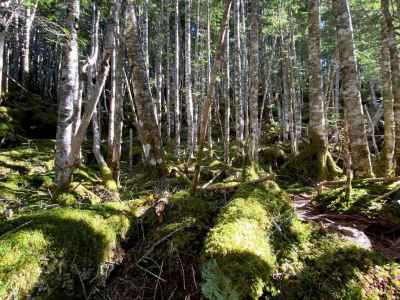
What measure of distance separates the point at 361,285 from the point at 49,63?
1443 inches

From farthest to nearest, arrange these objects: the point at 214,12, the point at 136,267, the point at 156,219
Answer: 1. the point at 214,12
2. the point at 156,219
3. the point at 136,267

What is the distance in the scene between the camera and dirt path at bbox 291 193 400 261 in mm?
3062

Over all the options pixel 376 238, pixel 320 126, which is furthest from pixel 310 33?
pixel 376 238

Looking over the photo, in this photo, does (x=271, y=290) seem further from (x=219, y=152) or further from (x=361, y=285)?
(x=219, y=152)

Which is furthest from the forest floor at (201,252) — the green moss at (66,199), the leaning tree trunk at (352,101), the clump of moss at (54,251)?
the leaning tree trunk at (352,101)

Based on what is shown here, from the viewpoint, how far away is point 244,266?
229cm

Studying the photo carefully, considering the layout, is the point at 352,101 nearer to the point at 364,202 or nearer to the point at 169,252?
the point at 364,202

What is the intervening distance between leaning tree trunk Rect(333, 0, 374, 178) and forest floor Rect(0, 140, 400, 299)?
1721 millimetres

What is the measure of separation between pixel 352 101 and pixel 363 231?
2.92 meters

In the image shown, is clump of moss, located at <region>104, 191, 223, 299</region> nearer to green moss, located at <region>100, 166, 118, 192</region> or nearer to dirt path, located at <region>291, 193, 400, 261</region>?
dirt path, located at <region>291, 193, 400, 261</region>

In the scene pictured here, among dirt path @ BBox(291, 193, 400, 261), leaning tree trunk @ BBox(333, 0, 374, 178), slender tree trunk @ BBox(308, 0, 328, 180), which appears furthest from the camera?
slender tree trunk @ BBox(308, 0, 328, 180)

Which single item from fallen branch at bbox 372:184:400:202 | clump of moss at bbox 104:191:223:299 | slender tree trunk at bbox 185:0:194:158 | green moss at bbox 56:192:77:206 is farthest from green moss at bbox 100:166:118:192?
slender tree trunk at bbox 185:0:194:158

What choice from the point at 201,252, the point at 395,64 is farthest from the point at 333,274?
the point at 395,64

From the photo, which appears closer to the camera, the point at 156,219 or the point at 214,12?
the point at 156,219
